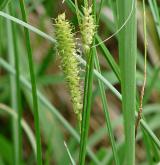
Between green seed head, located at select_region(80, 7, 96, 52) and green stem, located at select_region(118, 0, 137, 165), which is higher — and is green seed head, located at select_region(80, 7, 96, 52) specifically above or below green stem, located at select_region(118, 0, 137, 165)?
above

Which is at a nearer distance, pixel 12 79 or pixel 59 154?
pixel 12 79

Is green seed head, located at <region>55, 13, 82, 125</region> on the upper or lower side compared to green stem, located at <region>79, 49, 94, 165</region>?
upper

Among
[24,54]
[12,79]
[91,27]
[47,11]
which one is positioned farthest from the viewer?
[24,54]

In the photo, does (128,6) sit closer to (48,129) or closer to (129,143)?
(129,143)

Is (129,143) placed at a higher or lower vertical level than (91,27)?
lower

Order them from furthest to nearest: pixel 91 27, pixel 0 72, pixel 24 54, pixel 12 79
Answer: pixel 0 72 → pixel 24 54 → pixel 12 79 → pixel 91 27

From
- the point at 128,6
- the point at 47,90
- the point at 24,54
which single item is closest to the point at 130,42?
the point at 128,6

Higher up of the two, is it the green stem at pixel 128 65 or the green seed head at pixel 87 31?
the green seed head at pixel 87 31

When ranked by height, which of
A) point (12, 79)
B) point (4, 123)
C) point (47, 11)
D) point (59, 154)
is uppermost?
point (47, 11)
